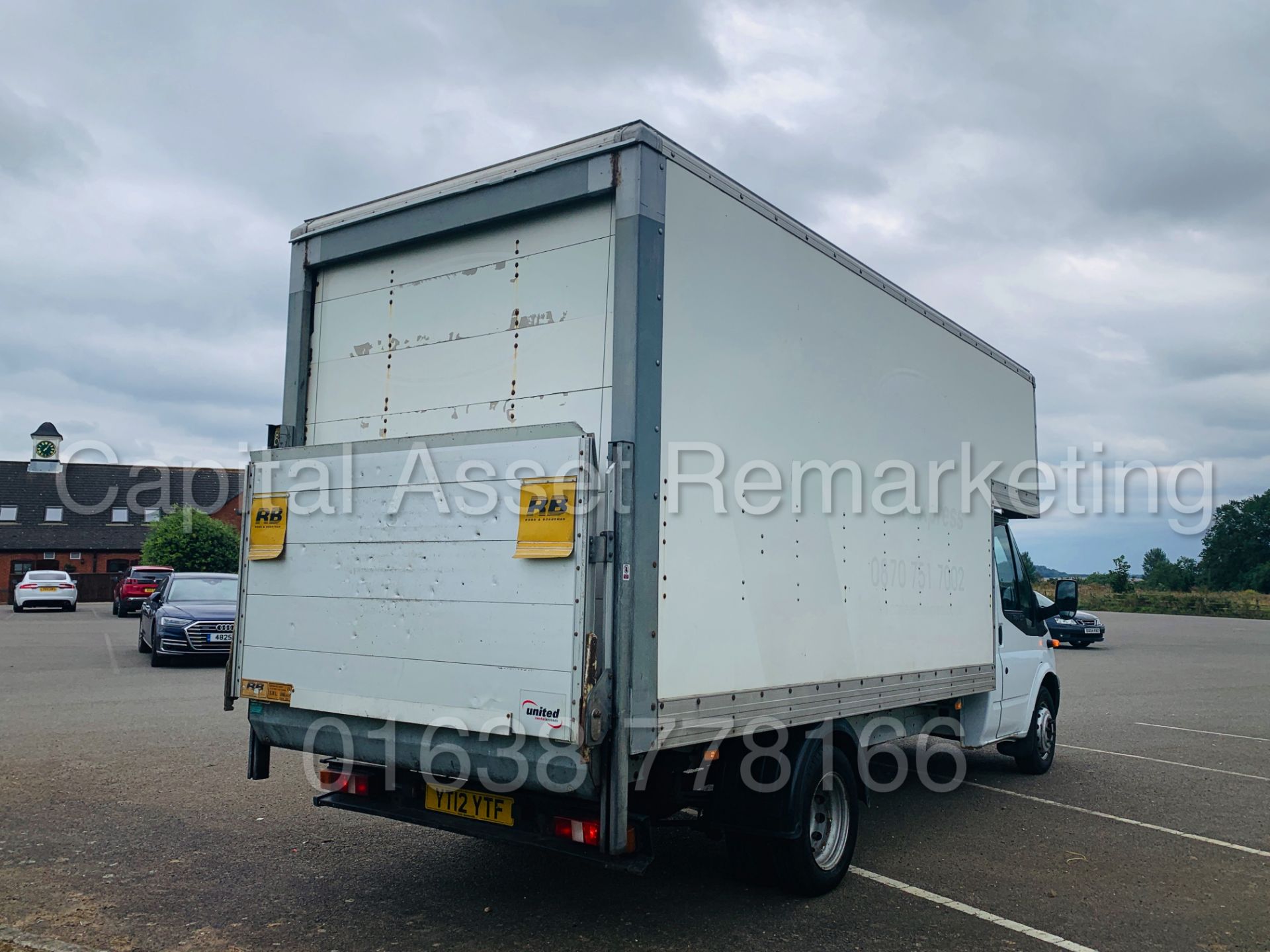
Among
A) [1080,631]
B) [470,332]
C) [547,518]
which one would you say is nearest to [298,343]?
[470,332]

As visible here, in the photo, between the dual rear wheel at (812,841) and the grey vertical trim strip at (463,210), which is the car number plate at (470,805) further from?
the grey vertical trim strip at (463,210)

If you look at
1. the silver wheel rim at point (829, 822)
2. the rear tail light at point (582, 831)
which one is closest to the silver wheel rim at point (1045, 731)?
the silver wheel rim at point (829, 822)

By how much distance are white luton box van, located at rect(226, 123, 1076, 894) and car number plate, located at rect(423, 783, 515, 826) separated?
16mm

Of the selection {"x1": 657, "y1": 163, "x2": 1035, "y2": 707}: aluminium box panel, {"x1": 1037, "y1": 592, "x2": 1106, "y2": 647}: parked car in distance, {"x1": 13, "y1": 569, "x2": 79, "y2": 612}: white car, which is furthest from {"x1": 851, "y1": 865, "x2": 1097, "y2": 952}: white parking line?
{"x1": 13, "y1": 569, "x2": 79, "y2": 612}: white car

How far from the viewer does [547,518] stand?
4152 millimetres

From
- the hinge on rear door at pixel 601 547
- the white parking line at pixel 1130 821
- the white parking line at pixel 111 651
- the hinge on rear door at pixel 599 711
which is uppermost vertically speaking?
the hinge on rear door at pixel 601 547

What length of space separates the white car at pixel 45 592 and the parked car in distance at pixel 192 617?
859 inches

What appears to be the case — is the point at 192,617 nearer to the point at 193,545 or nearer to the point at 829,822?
the point at 829,822

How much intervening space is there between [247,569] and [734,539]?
2618 millimetres

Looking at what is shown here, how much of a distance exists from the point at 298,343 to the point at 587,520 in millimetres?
2507

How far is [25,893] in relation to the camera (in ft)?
16.3

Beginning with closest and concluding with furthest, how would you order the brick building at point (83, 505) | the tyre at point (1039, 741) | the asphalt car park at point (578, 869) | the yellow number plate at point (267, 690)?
the asphalt car park at point (578, 869)
the yellow number plate at point (267, 690)
the tyre at point (1039, 741)
the brick building at point (83, 505)

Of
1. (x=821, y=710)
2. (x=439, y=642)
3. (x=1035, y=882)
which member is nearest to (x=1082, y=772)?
(x=1035, y=882)

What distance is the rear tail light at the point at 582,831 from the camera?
13.3ft
